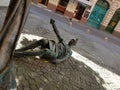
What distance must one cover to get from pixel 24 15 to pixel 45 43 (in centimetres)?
240

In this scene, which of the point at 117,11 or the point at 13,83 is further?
the point at 117,11

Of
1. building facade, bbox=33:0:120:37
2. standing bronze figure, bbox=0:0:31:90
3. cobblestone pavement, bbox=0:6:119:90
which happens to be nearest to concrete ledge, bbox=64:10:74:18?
building facade, bbox=33:0:120:37

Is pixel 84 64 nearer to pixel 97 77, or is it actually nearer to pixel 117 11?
pixel 97 77

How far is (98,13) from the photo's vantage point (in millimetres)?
20797

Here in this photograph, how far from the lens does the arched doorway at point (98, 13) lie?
20.5 metres

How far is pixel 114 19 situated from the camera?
2059cm

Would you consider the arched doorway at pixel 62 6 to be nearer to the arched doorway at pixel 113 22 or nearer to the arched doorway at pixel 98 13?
the arched doorway at pixel 98 13

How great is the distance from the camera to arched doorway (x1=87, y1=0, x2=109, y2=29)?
67.3 ft

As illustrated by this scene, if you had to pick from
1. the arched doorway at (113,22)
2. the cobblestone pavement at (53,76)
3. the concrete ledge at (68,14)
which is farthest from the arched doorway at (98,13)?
the cobblestone pavement at (53,76)

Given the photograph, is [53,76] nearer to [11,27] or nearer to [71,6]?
[11,27]

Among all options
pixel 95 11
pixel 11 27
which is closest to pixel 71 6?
pixel 95 11

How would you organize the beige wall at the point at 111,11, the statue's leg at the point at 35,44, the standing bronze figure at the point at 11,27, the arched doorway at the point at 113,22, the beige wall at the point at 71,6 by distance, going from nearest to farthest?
the standing bronze figure at the point at 11,27 → the statue's leg at the point at 35,44 → the beige wall at the point at 111,11 → the arched doorway at the point at 113,22 → the beige wall at the point at 71,6

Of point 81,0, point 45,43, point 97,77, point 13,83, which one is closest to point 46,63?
point 45,43

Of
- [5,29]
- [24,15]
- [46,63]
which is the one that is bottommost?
[46,63]
